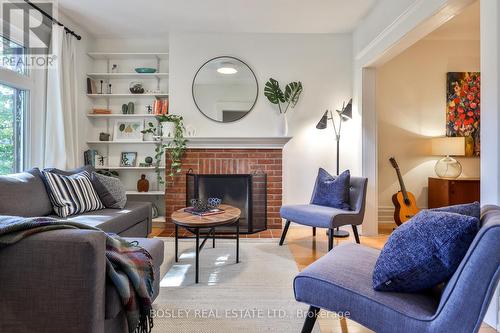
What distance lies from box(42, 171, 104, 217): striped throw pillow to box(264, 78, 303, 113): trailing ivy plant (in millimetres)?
2339

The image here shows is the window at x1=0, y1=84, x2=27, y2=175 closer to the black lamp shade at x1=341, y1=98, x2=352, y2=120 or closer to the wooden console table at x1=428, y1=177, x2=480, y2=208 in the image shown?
the black lamp shade at x1=341, y1=98, x2=352, y2=120

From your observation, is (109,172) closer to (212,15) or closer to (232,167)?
(232,167)

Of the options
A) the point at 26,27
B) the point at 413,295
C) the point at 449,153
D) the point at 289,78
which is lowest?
the point at 413,295

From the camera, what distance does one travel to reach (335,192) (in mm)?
3045

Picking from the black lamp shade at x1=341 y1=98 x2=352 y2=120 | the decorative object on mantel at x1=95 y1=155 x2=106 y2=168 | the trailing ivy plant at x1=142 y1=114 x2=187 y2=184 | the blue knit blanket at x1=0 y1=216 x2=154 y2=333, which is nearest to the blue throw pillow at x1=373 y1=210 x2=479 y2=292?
the blue knit blanket at x1=0 y1=216 x2=154 y2=333

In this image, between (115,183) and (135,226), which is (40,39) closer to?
(115,183)

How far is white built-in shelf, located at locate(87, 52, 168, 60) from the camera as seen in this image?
12.6 feet

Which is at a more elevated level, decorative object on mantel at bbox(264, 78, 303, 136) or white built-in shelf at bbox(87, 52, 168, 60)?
white built-in shelf at bbox(87, 52, 168, 60)

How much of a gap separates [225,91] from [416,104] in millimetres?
2571

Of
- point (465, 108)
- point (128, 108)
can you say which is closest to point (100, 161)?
point (128, 108)

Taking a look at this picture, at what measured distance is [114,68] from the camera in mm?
4035

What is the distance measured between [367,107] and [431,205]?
1.54 m

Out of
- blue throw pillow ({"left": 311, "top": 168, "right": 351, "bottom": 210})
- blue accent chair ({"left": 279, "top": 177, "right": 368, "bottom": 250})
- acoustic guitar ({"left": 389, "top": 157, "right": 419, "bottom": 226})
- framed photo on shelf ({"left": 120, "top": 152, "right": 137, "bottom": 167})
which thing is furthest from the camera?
framed photo on shelf ({"left": 120, "top": 152, "right": 137, "bottom": 167})

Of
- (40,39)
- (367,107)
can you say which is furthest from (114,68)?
(367,107)
